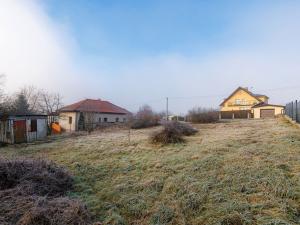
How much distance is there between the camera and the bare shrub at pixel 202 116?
22656 millimetres

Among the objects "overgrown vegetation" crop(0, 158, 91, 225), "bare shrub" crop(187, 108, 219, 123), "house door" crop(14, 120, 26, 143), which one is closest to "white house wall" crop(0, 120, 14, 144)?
"house door" crop(14, 120, 26, 143)

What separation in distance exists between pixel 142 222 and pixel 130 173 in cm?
267

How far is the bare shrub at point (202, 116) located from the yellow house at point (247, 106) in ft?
38.1

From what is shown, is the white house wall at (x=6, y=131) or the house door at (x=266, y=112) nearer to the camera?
the white house wall at (x=6, y=131)

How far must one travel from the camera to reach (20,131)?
1858 centimetres

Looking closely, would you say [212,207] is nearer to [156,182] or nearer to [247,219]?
[247,219]

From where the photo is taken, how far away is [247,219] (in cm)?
402

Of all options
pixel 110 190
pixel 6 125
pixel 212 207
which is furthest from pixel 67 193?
A: pixel 6 125

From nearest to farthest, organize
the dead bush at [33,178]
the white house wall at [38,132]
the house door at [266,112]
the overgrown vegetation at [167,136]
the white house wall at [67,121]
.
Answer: the dead bush at [33,178] → the overgrown vegetation at [167,136] → the white house wall at [38,132] → the white house wall at [67,121] → the house door at [266,112]

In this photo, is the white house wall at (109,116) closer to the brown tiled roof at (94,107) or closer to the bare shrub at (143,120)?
the brown tiled roof at (94,107)

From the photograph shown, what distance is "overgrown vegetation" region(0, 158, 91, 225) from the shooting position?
445cm

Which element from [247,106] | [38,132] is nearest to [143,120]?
[38,132]

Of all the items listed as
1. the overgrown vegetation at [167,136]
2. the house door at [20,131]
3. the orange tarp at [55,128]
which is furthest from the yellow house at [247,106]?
the house door at [20,131]

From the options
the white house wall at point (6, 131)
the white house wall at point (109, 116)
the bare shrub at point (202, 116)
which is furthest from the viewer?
the white house wall at point (109, 116)
